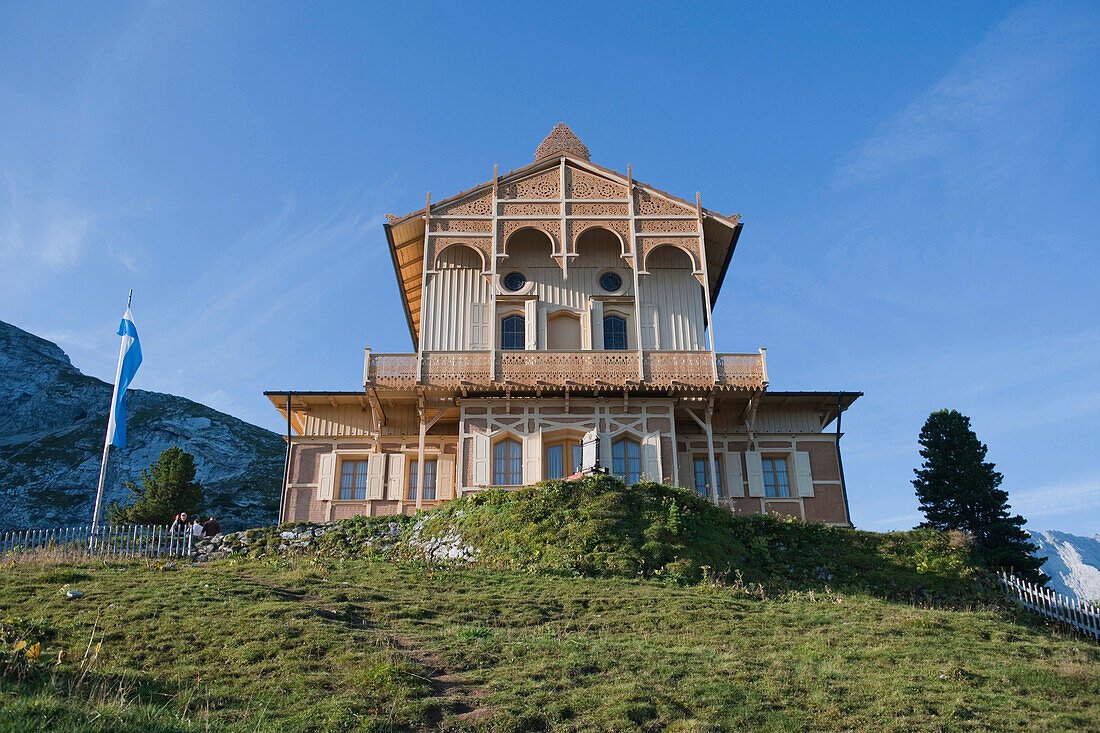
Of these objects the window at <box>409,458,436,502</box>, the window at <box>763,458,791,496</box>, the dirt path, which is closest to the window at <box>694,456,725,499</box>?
the window at <box>763,458,791,496</box>

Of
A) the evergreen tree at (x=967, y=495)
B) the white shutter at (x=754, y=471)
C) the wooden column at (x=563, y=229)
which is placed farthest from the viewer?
the wooden column at (x=563, y=229)

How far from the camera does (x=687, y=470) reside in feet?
95.5

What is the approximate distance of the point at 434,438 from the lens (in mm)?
29781

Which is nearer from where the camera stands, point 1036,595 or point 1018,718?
point 1018,718

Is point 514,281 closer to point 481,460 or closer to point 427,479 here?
point 481,460

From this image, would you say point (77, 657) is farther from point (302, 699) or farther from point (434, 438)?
point (434, 438)

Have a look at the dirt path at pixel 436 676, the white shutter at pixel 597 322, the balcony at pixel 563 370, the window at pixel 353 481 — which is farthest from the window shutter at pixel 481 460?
the dirt path at pixel 436 676

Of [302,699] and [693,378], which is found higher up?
[693,378]

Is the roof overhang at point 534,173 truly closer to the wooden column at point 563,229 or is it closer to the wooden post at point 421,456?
the wooden column at point 563,229

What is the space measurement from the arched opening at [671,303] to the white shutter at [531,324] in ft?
12.1

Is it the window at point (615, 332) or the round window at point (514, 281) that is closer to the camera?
the window at point (615, 332)

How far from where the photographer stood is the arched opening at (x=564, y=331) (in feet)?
99.5

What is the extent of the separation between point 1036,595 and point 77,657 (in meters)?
19.6

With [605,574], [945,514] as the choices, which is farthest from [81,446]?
[945,514]
